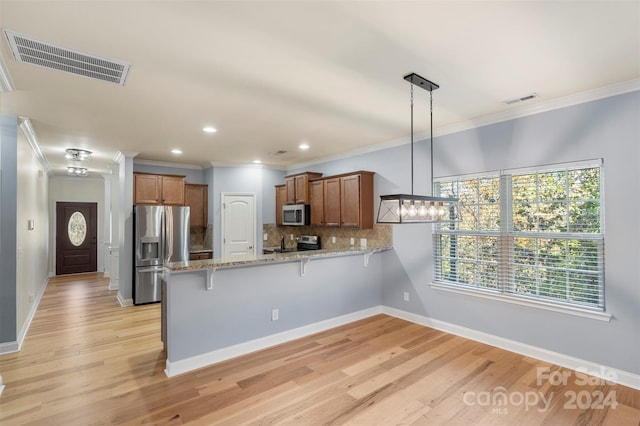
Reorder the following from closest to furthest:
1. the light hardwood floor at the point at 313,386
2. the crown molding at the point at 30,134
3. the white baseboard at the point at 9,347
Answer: the light hardwood floor at the point at 313,386 → the white baseboard at the point at 9,347 → the crown molding at the point at 30,134

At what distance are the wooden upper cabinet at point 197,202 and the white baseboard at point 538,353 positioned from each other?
15.4 ft

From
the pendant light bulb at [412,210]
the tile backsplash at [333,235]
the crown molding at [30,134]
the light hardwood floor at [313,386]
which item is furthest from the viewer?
the tile backsplash at [333,235]

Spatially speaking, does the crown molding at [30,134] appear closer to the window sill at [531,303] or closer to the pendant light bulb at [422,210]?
the pendant light bulb at [422,210]

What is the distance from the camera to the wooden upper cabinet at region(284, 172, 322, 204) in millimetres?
6164

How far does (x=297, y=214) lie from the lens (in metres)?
6.33

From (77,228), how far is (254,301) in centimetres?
831

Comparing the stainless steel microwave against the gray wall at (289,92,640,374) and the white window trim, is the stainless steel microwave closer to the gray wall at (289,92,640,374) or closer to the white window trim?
the gray wall at (289,92,640,374)

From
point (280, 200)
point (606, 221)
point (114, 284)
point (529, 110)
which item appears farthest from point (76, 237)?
point (606, 221)

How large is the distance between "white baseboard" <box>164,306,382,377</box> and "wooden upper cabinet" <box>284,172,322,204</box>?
2485 mm

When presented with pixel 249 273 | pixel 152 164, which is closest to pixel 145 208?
pixel 152 164

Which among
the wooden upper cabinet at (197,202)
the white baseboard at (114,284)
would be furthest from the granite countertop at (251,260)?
the white baseboard at (114,284)

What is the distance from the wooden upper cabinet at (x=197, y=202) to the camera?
22.5 ft

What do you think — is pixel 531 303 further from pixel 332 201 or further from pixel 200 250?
pixel 200 250

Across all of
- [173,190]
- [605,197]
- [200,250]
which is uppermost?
[173,190]
